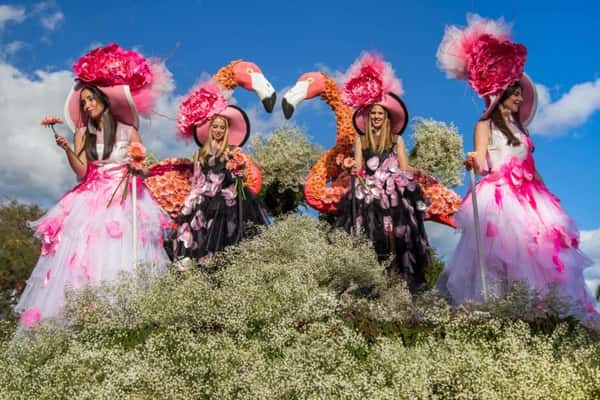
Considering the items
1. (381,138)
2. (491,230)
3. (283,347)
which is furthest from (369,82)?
(283,347)

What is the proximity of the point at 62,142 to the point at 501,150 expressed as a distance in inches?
225

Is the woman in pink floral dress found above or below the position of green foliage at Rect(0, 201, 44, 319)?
below

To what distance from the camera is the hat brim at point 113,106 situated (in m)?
9.22

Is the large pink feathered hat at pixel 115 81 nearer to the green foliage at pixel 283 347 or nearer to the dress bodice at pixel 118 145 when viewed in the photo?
the dress bodice at pixel 118 145

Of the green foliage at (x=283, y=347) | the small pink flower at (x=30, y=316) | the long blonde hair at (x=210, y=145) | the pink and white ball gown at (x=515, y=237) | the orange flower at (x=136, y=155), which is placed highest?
the long blonde hair at (x=210, y=145)

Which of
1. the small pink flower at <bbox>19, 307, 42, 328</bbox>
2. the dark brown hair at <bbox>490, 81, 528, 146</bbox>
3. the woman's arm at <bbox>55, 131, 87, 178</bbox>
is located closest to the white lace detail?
the woman's arm at <bbox>55, 131, 87, 178</bbox>

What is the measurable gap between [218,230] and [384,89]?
3.29 metres

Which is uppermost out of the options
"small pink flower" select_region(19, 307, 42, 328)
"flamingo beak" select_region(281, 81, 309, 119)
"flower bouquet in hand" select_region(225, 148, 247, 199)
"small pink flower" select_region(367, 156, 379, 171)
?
"flamingo beak" select_region(281, 81, 309, 119)

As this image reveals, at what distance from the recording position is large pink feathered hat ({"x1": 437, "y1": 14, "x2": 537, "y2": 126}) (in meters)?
8.74

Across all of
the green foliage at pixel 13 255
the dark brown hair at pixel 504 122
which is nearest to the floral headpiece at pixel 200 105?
the dark brown hair at pixel 504 122

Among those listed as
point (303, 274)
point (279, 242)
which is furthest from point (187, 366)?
point (279, 242)

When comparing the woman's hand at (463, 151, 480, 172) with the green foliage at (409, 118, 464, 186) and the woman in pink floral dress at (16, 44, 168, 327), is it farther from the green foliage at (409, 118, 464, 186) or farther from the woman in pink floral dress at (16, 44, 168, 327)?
the green foliage at (409, 118, 464, 186)

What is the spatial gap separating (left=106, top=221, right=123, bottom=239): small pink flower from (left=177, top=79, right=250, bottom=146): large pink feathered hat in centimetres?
224

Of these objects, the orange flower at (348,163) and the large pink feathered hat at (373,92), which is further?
the large pink feathered hat at (373,92)
